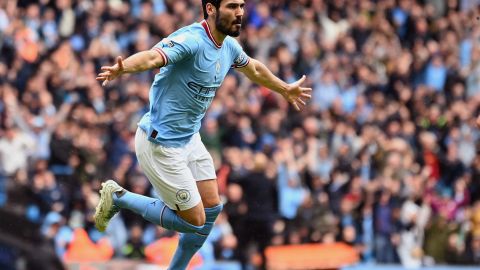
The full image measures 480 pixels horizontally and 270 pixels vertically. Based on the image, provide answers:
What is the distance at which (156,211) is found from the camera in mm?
10773

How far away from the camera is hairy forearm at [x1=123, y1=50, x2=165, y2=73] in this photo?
920cm

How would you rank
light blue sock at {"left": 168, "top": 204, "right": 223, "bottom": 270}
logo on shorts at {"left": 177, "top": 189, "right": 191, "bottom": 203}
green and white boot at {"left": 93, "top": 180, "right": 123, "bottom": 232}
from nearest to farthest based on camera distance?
logo on shorts at {"left": 177, "top": 189, "right": 191, "bottom": 203} < light blue sock at {"left": 168, "top": 204, "right": 223, "bottom": 270} < green and white boot at {"left": 93, "top": 180, "right": 123, "bottom": 232}

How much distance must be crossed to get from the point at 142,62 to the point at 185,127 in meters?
1.26

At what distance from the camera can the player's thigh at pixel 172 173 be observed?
10445 mm

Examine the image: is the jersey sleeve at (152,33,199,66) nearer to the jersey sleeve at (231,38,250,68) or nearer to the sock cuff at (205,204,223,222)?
the jersey sleeve at (231,38,250,68)

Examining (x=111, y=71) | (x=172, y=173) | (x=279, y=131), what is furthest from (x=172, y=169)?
(x=279, y=131)

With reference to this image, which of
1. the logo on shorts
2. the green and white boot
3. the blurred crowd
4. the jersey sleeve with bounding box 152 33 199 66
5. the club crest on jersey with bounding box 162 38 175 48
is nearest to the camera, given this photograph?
the jersey sleeve with bounding box 152 33 199 66

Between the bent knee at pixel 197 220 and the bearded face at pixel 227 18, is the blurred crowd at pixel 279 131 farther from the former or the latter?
the bearded face at pixel 227 18

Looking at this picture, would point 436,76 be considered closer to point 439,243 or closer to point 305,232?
point 439,243

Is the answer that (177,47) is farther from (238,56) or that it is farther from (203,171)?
(203,171)

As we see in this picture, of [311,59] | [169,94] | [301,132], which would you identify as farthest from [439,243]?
[169,94]

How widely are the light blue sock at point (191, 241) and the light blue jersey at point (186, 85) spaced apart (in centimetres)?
72

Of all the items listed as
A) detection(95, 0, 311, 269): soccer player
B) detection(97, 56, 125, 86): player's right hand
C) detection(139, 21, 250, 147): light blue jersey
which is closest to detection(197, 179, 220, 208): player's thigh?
detection(95, 0, 311, 269): soccer player

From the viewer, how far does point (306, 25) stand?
21.9 meters
